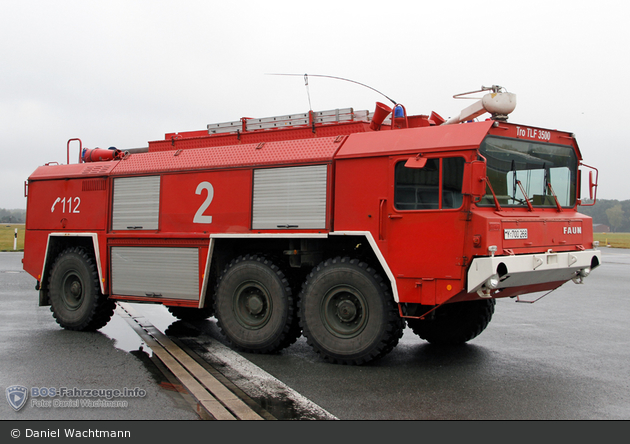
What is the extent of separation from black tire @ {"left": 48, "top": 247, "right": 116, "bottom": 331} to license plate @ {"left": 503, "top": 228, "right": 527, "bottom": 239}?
6.23m

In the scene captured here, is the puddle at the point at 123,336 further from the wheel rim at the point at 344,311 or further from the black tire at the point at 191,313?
the wheel rim at the point at 344,311

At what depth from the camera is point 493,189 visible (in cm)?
675

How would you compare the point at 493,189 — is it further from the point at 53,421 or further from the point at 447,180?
the point at 53,421

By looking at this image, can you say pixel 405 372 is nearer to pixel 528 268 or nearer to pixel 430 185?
pixel 528 268

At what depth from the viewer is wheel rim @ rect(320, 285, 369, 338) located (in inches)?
279

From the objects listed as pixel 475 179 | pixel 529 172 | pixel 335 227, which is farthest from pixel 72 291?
pixel 529 172

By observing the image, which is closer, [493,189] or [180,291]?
[493,189]

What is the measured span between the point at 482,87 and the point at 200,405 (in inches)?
193

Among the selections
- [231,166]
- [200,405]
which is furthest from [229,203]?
[200,405]

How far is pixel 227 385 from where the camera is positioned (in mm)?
6219

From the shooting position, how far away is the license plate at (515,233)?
646 centimetres

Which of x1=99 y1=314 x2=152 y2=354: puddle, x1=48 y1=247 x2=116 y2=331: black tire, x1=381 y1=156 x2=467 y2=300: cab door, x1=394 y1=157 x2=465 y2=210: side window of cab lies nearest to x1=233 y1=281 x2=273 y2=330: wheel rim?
x1=99 y1=314 x2=152 y2=354: puddle

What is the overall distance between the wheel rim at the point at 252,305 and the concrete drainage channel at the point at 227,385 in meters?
0.46

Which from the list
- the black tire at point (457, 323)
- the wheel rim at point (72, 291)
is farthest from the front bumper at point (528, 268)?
the wheel rim at point (72, 291)
